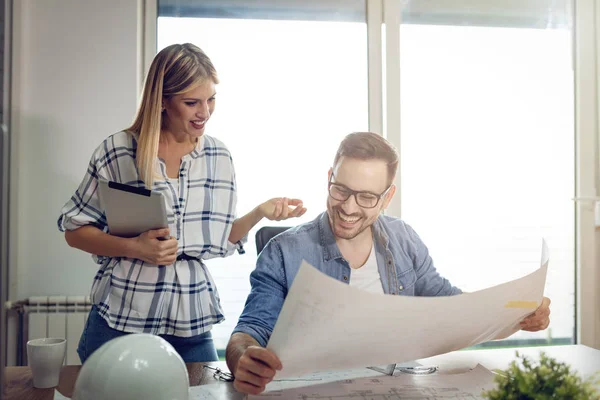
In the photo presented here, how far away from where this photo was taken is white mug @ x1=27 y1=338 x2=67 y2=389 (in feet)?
3.22

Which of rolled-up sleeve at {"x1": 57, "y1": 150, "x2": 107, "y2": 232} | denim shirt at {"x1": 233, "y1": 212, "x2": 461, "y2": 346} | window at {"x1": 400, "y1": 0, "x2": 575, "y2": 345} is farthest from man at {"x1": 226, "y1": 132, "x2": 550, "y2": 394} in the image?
window at {"x1": 400, "y1": 0, "x2": 575, "y2": 345}

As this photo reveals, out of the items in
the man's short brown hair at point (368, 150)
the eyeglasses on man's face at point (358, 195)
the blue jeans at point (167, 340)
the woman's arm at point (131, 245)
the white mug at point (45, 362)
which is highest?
the man's short brown hair at point (368, 150)

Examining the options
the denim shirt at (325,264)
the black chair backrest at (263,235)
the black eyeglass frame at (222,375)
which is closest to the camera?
the black eyeglass frame at (222,375)

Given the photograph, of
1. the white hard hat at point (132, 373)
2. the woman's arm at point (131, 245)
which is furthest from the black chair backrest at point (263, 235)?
the white hard hat at point (132, 373)

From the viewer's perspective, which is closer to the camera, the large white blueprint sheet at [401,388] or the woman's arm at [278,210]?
the large white blueprint sheet at [401,388]

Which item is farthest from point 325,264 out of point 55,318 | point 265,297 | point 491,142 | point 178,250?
point 491,142

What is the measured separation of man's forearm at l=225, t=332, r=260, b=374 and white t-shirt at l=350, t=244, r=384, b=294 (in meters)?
0.38

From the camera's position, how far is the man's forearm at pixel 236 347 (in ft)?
3.35

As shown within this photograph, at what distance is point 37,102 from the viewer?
2.38 meters

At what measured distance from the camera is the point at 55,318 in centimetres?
233

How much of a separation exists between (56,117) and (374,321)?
2003 millimetres

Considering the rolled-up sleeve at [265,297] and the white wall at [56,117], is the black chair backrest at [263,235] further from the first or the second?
the white wall at [56,117]

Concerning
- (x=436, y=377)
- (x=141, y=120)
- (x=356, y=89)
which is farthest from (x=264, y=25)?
(x=436, y=377)

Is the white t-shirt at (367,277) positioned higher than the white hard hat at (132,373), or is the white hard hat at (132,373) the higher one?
the white t-shirt at (367,277)
